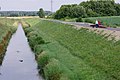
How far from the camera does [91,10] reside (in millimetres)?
111000

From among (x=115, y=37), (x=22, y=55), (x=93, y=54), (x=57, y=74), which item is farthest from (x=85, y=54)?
(x=22, y=55)

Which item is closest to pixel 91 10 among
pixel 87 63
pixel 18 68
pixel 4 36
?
pixel 4 36

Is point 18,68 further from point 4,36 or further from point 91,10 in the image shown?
point 91,10

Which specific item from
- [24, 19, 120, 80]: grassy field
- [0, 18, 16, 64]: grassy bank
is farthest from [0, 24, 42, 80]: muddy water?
[24, 19, 120, 80]: grassy field

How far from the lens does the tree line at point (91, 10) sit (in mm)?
102562

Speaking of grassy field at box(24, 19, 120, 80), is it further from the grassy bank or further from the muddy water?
the grassy bank

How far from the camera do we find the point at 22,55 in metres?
40.3

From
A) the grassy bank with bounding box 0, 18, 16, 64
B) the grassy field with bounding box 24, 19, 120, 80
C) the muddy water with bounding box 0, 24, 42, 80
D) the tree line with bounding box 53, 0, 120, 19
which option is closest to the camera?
the grassy field with bounding box 24, 19, 120, 80

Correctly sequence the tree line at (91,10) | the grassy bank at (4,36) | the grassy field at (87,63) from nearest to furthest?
the grassy field at (87,63) → the grassy bank at (4,36) → the tree line at (91,10)

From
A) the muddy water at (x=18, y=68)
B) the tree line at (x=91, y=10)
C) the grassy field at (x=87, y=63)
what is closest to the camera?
the grassy field at (x=87, y=63)

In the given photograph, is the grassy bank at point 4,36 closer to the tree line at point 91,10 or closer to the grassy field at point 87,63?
the grassy field at point 87,63

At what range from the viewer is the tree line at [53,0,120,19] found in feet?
336

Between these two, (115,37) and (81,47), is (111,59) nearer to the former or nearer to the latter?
(115,37)

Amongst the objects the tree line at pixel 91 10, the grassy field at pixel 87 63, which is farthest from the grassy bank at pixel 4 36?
the tree line at pixel 91 10
